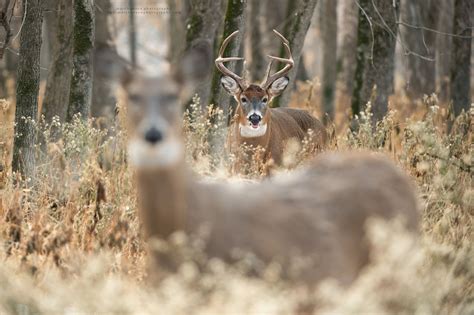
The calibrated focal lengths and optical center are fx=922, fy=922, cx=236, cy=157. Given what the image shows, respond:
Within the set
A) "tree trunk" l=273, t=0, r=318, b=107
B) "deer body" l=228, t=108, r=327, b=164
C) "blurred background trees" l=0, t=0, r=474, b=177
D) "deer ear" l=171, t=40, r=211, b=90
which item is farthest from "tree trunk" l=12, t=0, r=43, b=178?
"tree trunk" l=273, t=0, r=318, b=107

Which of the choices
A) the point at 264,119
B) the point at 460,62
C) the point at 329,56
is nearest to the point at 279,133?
the point at 264,119

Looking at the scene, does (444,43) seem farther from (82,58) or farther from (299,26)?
(82,58)

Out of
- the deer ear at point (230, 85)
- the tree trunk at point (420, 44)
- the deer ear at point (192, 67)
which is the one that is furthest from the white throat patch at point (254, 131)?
the tree trunk at point (420, 44)

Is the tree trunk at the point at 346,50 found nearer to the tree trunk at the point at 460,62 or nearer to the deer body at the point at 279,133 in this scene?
the tree trunk at the point at 460,62

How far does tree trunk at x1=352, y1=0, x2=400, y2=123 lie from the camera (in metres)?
11.9

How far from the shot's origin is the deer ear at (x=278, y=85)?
37.6 ft

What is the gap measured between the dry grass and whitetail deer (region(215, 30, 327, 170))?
5.98 feet

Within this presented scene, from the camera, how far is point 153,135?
449 cm

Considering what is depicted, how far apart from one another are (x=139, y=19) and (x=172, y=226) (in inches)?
1884

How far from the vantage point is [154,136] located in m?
4.49

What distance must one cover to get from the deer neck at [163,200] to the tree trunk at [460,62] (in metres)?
8.73

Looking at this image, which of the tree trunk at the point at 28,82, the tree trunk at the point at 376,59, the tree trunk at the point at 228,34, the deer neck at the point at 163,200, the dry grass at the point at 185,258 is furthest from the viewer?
the tree trunk at the point at 376,59

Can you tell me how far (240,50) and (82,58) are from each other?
19.7ft

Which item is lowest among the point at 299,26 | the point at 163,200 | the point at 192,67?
the point at 163,200
